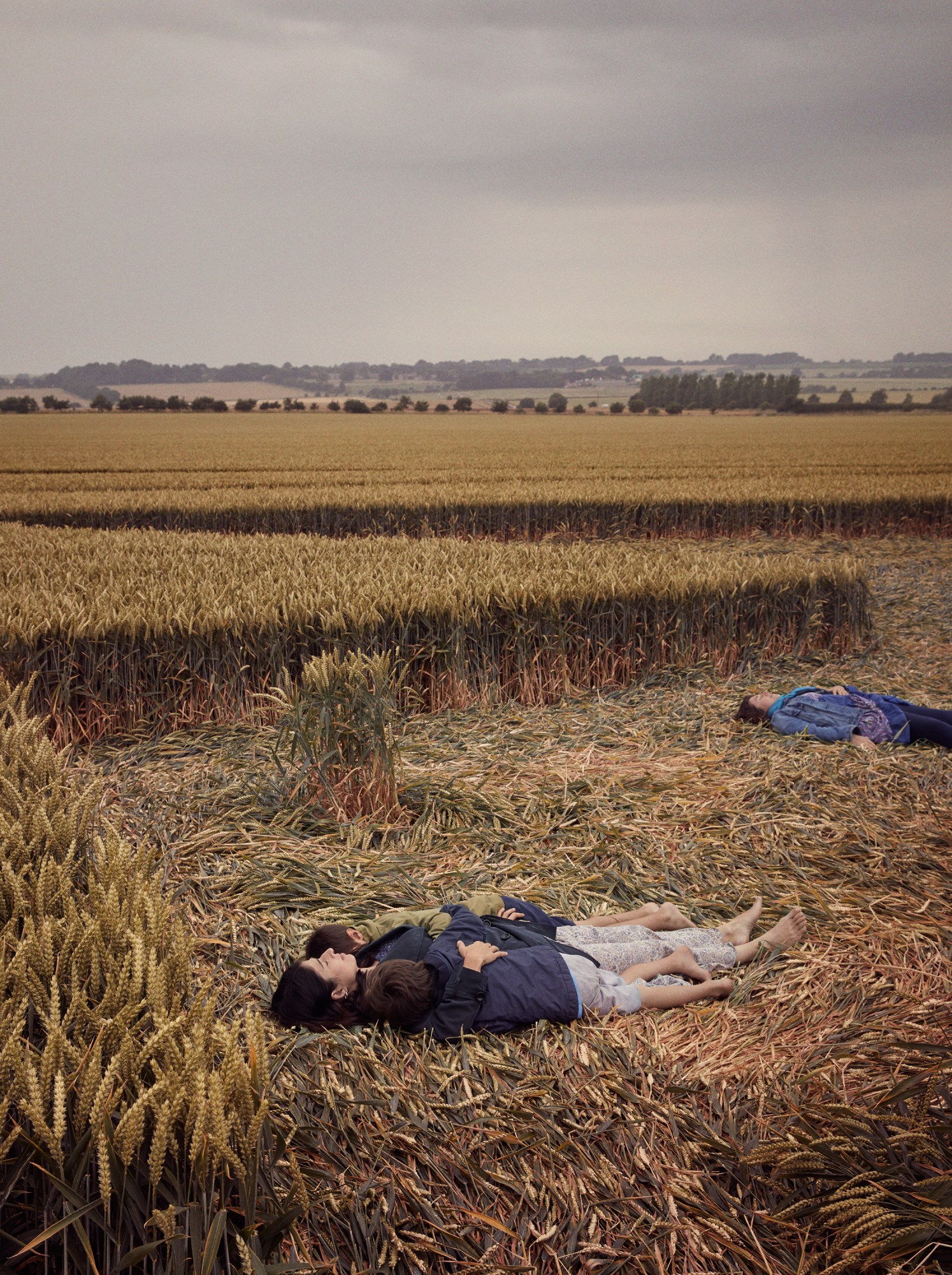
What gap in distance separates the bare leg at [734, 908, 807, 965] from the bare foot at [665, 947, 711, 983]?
0.26 m

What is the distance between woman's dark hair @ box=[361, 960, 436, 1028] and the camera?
2.39m

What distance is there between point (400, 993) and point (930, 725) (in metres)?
4.12

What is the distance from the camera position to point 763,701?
5.34m

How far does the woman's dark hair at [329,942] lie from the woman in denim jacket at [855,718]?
3.54m

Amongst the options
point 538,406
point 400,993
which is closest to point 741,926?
point 400,993

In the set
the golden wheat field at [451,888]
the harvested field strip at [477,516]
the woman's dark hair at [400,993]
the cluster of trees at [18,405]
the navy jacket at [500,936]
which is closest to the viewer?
the golden wheat field at [451,888]

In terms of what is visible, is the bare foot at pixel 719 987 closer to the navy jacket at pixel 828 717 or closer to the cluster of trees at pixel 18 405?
the navy jacket at pixel 828 717

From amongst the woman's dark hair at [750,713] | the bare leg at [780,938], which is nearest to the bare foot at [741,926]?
the bare leg at [780,938]

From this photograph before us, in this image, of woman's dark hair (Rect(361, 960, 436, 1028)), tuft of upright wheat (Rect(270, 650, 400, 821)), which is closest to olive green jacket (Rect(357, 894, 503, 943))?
woman's dark hair (Rect(361, 960, 436, 1028))

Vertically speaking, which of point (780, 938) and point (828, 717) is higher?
point (828, 717)

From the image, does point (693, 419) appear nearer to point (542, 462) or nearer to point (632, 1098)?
point (542, 462)

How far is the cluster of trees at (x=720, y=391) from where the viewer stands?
8456 cm

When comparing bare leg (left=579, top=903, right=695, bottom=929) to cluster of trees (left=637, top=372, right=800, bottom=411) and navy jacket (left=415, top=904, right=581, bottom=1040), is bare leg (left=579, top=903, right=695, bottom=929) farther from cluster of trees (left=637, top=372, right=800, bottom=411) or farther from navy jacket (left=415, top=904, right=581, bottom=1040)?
cluster of trees (left=637, top=372, right=800, bottom=411)

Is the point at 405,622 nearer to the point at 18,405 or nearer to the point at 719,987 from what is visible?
the point at 719,987
